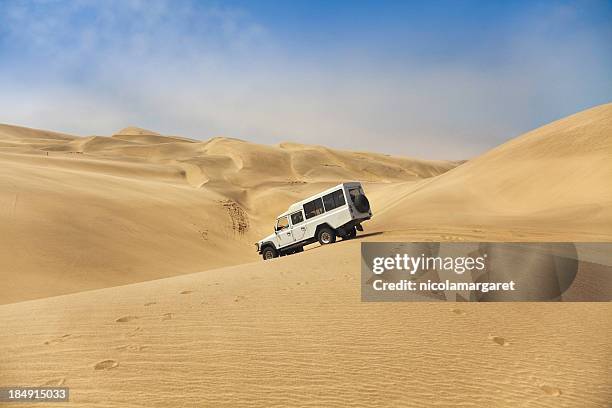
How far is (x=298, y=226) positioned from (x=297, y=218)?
1.10 feet

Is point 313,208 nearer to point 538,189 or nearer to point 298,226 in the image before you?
point 298,226

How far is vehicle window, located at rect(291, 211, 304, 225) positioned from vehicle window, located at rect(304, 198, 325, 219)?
11.1 inches

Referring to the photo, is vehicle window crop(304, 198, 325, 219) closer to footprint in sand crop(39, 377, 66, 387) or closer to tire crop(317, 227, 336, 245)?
tire crop(317, 227, 336, 245)

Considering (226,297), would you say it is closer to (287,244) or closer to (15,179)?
(287,244)

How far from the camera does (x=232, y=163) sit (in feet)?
218

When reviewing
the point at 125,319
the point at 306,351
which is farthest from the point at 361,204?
the point at 306,351

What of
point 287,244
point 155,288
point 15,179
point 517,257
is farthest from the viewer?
point 15,179

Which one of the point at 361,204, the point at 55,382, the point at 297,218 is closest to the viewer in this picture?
the point at 55,382

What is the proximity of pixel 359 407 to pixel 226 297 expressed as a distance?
350cm

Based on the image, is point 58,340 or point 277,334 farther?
point 277,334

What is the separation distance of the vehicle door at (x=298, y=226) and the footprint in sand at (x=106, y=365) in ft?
38.2

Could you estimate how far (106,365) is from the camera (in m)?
3.55

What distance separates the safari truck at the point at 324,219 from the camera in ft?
46.1

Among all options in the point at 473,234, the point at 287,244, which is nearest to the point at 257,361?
the point at 473,234
